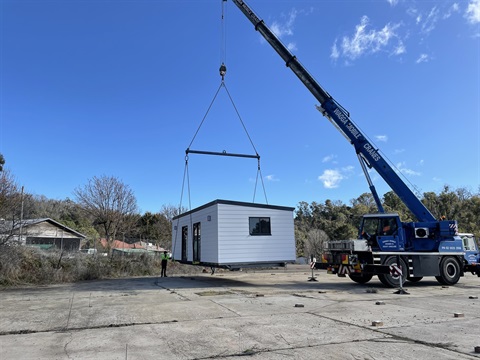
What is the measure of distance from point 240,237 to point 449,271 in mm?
8887

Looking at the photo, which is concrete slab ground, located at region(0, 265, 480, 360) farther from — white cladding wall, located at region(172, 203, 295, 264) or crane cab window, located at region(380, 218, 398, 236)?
crane cab window, located at region(380, 218, 398, 236)

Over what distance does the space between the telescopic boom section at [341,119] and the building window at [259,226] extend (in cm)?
521

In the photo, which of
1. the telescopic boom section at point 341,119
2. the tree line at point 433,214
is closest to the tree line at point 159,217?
the tree line at point 433,214

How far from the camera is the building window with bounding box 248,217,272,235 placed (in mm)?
14914

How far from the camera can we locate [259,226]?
15.1m

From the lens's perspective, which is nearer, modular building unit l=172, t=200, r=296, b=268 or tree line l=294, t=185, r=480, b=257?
modular building unit l=172, t=200, r=296, b=268

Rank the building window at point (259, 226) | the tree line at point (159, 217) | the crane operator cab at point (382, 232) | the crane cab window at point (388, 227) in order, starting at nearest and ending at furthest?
the crane operator cab at point (382, 232) → the crane cab window at point (388, 227) → the building window at point (259, 226) → the tree line at point (159, 217)

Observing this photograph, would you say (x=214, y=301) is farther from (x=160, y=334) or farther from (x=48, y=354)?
(x=48, y=354)

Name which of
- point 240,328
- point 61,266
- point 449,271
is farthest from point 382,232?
point 61,266

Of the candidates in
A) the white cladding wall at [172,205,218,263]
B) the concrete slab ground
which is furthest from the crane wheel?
the white cladding wall at [172,205,218,263]

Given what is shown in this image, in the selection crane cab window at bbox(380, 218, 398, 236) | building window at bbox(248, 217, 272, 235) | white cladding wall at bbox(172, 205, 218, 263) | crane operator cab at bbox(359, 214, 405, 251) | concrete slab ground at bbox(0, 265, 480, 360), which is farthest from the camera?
building window at bbox(248, 217, 272, 235)

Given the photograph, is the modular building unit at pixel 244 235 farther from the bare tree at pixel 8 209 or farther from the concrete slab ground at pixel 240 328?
the bare tree at pixel 8 209

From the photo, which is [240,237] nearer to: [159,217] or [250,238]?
[250,238]

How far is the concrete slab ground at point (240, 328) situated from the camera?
493 centimetres
